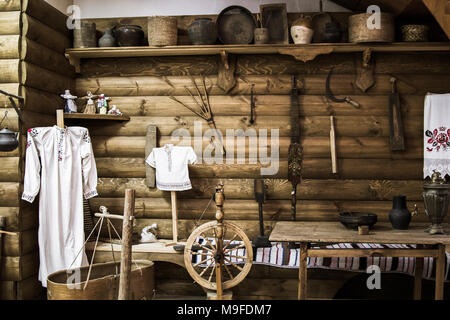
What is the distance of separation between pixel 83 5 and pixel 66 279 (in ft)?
10.2

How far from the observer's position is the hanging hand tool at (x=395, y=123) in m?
4.99

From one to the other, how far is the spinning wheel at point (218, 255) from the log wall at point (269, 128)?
49cm

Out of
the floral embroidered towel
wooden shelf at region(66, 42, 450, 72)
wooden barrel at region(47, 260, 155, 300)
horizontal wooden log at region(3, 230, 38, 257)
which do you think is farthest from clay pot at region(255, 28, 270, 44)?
horizontal wooden log at region(3, 230, 38, 257)

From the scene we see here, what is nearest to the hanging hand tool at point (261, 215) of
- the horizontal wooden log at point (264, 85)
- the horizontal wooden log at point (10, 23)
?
the horizontal wooden log at point (264, 85)

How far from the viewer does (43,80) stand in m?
4.73

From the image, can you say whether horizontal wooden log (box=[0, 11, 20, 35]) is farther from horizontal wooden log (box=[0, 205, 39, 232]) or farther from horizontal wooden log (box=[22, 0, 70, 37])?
horizontal wooden log (box=[0, 205, 39, 232])

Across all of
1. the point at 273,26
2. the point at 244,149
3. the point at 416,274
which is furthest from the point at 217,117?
the point at 416,274

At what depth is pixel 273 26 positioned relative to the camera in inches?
200

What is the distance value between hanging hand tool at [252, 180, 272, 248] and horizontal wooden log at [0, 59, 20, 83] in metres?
2.63

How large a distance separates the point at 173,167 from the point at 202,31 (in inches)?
58.4

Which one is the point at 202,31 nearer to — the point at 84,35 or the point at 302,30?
the point at 302,30

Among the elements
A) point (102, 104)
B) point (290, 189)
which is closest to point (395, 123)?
point (290, 189)

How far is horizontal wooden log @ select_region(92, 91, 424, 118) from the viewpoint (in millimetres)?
5066
